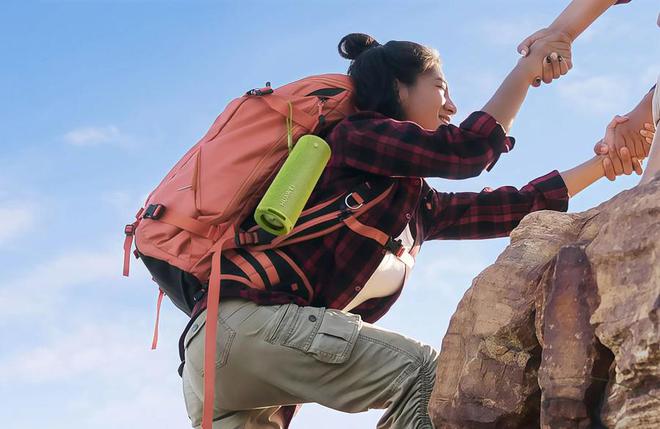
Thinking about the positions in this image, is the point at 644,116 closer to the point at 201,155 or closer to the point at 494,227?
the point at 494,227

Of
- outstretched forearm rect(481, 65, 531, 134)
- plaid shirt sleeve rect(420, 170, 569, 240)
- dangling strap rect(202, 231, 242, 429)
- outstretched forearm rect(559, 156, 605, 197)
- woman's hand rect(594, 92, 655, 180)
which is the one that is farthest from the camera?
woman's hand rect(594, 92, 655, 180)

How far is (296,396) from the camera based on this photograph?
249 inches

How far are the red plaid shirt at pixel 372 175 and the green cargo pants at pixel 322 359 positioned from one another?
17cm

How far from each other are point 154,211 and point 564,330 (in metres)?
2.69

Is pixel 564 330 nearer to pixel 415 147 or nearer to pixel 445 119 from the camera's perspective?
pixel 415 147

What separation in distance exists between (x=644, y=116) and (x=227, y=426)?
12.2ft

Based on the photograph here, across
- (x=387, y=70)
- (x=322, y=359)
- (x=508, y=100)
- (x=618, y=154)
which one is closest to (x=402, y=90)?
(x=387, y=70)

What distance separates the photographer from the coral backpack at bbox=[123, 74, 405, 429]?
6.55 meters

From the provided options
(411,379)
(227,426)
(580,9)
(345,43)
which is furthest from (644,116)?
(227,426)

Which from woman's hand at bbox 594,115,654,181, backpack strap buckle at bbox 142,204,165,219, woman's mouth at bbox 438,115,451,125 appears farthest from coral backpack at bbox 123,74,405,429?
woman's hand at bbox 594,115,654,181

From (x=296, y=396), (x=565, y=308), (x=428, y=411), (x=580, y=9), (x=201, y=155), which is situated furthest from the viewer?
(x=580, y=9)

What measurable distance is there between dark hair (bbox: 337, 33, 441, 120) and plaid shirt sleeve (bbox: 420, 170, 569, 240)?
29.2 inches

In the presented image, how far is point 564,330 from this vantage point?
5.25 m

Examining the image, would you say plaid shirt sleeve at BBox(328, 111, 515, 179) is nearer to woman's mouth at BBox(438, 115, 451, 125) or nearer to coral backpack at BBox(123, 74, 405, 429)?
coral backpack at BBox(123, 74, 405, 429)
